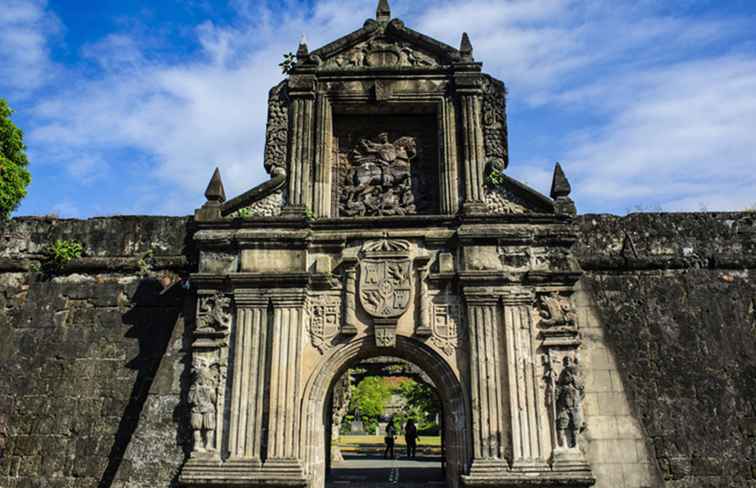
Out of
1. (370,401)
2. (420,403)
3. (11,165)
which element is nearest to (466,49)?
(11,165)

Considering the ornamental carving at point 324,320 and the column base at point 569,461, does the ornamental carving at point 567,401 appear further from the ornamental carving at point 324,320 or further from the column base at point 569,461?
the ornamental carving at point 324,320

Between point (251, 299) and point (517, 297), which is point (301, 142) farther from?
point (517, 297)

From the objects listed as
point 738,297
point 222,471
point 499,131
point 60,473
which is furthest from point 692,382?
point 60,473

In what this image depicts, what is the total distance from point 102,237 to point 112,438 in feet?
12.4

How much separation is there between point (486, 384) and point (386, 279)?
82.6 inches

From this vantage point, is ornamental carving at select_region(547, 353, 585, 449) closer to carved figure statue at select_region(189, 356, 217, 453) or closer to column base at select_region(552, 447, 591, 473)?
column base at select_region(552, 447, 591, 473)

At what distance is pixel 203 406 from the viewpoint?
8.71m

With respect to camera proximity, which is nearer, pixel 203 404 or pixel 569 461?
pixel 569 461

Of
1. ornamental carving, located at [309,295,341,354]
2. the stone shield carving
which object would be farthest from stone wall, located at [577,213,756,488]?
ornamental carving, located at [309,295,341,354]

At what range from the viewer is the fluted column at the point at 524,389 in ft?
27.4

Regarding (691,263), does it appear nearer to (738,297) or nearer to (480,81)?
(738,297)

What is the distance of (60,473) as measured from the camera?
9.53 metres

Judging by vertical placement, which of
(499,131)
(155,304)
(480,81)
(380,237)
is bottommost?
(155,304)

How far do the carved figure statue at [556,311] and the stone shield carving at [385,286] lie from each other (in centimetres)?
201
